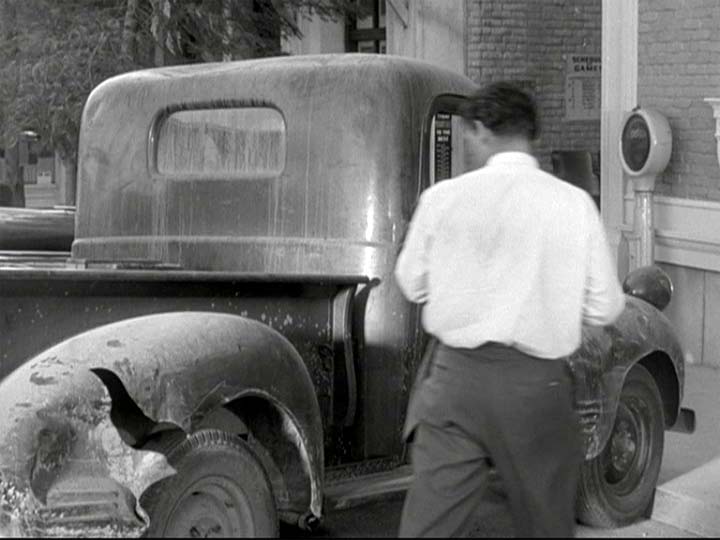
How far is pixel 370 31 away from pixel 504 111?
14685 mm

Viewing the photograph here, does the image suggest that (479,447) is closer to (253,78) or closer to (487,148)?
(487,148)

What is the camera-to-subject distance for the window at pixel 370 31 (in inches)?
742

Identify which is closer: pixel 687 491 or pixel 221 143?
pixel 221 143

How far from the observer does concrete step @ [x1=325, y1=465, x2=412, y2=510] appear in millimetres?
6184

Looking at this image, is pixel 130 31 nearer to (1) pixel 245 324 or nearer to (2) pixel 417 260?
(1) pixel 245 324

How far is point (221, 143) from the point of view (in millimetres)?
7148

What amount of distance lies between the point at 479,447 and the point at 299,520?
1.63 m

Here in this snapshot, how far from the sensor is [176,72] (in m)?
7.39

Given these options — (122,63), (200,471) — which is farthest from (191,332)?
(122,63)

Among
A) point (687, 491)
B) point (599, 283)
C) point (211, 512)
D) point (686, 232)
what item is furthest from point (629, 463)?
point (686, 232)

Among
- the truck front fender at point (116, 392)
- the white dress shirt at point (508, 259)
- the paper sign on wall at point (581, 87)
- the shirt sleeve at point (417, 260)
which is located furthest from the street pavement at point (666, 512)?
the paper sign on wall at point (581, 87)

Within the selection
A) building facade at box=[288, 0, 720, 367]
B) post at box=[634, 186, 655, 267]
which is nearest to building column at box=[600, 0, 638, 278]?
building facade at box=[288, 0, 720, 367]

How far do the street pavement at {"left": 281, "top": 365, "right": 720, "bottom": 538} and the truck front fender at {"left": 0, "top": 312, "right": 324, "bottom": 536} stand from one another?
1.07 meters

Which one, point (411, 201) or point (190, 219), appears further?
point (190, 219)
